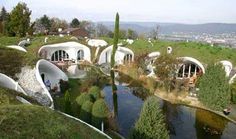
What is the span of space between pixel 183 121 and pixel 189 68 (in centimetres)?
1341

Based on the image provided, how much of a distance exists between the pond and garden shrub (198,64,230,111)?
2.53 feet

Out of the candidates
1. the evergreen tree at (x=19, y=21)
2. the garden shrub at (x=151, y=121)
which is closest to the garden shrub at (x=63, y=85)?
the garden shrub at (x=151, y=121)

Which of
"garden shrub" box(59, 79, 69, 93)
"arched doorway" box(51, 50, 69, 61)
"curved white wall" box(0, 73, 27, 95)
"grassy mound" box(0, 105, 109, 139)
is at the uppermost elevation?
"grassy mound" box(0, 105, 109, 139)

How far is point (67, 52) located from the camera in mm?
→ 40812

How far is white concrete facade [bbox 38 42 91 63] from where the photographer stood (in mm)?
39562

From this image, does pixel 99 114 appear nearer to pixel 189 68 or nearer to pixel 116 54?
pixel 189 68

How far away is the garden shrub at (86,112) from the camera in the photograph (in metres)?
16.6

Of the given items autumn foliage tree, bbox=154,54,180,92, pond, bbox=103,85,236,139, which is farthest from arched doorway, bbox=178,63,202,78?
pond, bbox=103,85,236,139

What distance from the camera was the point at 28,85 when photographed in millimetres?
21359

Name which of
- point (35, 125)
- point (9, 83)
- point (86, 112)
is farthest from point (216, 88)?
point (35, 125)

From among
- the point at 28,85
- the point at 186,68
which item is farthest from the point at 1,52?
the point at 186,68

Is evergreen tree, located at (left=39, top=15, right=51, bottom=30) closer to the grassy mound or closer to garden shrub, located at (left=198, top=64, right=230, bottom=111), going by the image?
garden shrub, located at (left=198, top=64, right=230, bottom=111)

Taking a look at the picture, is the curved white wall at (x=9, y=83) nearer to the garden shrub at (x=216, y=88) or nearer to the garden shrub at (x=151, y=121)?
the garden shrub at (x=151, y=121)

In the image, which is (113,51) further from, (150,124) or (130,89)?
(150,124)
